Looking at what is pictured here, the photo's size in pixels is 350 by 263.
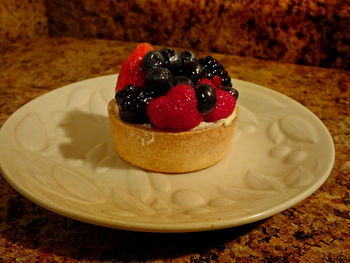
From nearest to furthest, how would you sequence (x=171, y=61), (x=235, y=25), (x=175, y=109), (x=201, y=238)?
1. (x=201, y=238)
2. (x=175, y=109)
3. (x=171, y=61)
4. (x=235, y=25)

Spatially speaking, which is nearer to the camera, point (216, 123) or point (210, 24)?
point (216, 123)

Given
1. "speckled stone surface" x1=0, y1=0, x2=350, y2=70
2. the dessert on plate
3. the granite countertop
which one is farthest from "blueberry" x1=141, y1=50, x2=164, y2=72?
"speckled stone surface" x1=0, y1=0, x2=350, y2=70

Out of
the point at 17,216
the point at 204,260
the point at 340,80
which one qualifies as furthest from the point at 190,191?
the point at 340,80

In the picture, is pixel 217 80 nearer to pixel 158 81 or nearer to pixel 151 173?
pixel 158 81

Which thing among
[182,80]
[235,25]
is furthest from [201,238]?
[235,25]

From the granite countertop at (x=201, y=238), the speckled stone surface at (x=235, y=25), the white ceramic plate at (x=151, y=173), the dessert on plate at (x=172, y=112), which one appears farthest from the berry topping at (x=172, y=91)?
the speckled stone surface at (x=235, y=25)

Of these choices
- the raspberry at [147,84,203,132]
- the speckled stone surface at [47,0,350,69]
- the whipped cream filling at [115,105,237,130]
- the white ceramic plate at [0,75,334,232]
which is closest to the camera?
the white ceramic plate at [0,75,334,232]

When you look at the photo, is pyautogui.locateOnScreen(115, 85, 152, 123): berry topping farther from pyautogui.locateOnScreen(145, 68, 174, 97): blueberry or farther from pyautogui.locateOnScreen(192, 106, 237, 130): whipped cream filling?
pyautogui.locateOnScreen(192, 106, 237, 130): whipped cream filling
